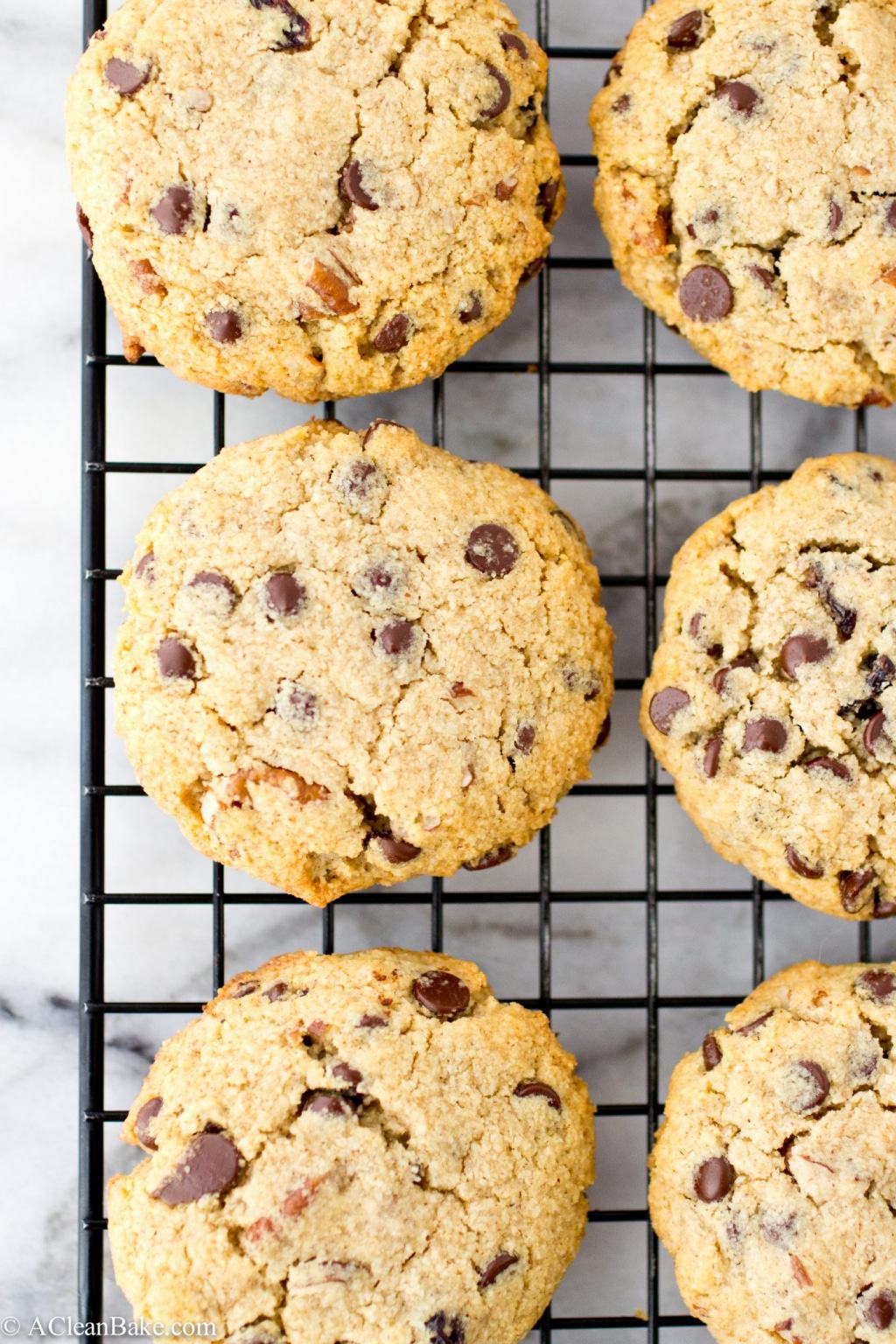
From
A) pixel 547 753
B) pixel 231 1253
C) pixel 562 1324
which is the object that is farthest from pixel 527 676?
pixel 562 1324

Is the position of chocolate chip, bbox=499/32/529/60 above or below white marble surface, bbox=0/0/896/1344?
above

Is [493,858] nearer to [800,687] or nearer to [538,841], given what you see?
[538,841]

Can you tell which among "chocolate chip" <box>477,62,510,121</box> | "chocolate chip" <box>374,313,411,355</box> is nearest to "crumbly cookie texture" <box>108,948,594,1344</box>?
"chocolate chip" <box>374,313,411,355</box>

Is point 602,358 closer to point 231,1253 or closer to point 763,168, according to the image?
point 763,168

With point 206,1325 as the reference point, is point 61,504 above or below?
above

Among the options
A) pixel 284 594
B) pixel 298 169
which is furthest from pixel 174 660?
pixel 298 169

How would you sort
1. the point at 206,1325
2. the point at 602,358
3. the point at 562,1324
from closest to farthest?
1. the point at 206,1325
2. the point at 562,1324
3. the point at 602,358

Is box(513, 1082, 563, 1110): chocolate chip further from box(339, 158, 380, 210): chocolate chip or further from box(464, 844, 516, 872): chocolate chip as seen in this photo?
box(339, 158, 380, 210): chocolate chip
